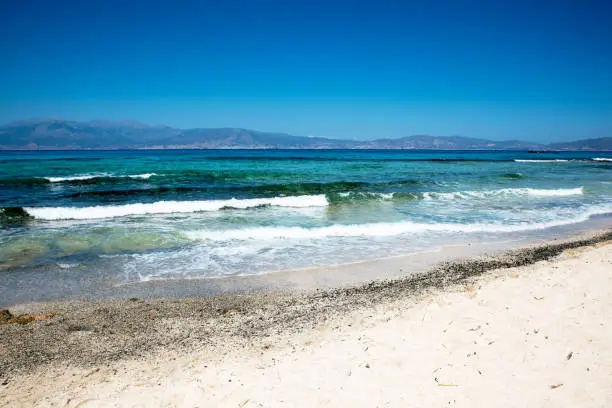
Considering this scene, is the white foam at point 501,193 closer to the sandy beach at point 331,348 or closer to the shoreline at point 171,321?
the shoreline at point 171,321

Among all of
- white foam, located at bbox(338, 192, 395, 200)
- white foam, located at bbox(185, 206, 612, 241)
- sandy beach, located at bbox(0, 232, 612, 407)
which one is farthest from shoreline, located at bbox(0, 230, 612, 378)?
white foam, located at bbox(338, 192, 395, 200)

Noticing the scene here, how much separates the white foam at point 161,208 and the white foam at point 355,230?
485 centimetres

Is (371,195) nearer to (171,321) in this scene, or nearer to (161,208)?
(161,208)

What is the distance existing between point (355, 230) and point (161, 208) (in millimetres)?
8671

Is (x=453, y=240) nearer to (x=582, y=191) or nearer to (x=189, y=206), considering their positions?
(x=189, y=206)

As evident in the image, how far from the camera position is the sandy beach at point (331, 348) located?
3217 millimetres

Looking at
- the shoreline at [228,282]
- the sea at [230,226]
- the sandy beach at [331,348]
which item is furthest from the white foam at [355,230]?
the sandy beach at [331,348]

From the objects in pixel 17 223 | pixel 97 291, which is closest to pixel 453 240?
pixel 97 291

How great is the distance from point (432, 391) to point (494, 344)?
1.17 m

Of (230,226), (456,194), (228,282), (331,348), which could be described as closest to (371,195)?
(456,194)

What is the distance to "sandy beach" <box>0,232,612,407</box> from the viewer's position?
10.6 ft

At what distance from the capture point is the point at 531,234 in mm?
10805

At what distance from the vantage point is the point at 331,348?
4.03 metres

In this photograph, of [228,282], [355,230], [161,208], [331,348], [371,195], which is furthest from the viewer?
[371,195]
